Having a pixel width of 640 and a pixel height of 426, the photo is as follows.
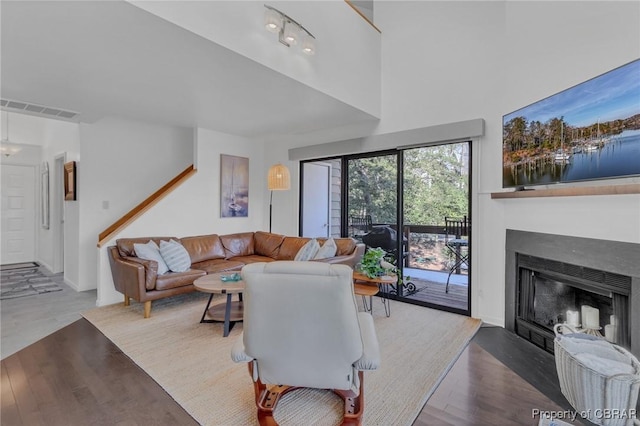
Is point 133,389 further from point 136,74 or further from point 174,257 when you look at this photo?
point 136,74

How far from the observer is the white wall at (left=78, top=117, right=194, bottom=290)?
14.9 feet

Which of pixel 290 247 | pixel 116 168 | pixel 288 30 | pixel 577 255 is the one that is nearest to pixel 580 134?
pixel 577 255

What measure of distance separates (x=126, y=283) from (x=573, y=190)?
4.44m

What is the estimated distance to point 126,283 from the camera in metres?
3.61

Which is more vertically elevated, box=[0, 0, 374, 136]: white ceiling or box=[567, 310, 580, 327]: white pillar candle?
box=[0, 0, 374, 136]: white ceiling

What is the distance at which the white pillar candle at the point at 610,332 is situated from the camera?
2.32 meters

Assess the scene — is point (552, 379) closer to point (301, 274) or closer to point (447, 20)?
point (301, 274)

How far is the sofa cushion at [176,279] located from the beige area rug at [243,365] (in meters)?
0.32

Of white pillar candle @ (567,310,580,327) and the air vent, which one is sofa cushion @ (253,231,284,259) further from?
white pillar candle @ (567,310,580,327)

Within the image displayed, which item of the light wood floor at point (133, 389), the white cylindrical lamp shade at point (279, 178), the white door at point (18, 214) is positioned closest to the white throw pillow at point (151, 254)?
the light wood floor at point (133, 389)

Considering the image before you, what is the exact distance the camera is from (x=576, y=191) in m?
2.37

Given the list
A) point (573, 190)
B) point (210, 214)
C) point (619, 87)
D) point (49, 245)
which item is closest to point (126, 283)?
point (210, 214)

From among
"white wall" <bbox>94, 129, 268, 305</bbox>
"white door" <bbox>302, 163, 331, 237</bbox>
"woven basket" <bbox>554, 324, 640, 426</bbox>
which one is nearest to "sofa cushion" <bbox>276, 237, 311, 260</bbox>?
"white door" <bbox>302, 163, 331, 237</bbox>

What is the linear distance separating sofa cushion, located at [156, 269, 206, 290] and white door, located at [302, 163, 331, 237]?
82.0 inches
